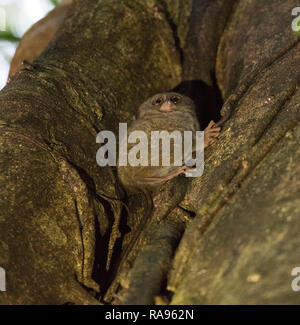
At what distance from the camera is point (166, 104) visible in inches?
140

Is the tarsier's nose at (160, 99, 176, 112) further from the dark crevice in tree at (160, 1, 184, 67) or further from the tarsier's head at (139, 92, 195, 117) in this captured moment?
the dark crevice in tree at (160, 1, 184, 67)

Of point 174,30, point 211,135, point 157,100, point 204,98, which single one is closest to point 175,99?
point 157,100

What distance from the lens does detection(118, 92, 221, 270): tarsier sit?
2803mm

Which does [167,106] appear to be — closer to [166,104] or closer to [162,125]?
[166,104]

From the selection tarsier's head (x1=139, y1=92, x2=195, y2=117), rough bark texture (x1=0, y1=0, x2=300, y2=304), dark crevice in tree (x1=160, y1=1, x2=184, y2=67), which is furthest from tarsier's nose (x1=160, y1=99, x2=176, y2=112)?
dark crevice in tree (x1=160, y1=1, x2=184, y2=67)

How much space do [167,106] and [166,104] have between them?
0.03 m

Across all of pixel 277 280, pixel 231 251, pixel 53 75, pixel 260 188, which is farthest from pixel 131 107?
pixel 277 280

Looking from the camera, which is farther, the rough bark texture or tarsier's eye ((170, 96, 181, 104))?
tarsier's eye ((170, 96, 181, 104))

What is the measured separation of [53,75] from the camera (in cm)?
314

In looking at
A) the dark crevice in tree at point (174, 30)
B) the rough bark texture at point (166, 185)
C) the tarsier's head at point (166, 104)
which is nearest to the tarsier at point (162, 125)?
the tarsier's head at point (166, 104)

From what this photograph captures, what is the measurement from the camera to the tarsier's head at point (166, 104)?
356 centimetres

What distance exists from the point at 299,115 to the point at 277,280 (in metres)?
0.99

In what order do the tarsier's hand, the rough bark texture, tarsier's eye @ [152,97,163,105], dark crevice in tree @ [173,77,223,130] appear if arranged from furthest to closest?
dark crevice in tree @ [173,77,223,130]
tarsier's eye @ [152,97,163,105]
the tarsier's hand
the rough bark texture

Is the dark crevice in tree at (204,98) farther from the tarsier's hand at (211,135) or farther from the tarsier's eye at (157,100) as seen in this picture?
the tarsier's hand at (211,135)
